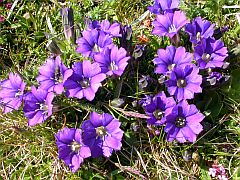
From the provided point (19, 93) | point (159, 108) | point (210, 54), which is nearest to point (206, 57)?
point (210, 54)

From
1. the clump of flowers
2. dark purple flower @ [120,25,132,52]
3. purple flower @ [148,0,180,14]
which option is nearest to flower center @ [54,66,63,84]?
dark purple flower @ [120,25,132,52]

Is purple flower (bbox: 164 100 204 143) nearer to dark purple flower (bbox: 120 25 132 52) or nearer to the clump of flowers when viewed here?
the clump of flowers

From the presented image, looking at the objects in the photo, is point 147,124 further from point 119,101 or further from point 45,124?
point 45,124

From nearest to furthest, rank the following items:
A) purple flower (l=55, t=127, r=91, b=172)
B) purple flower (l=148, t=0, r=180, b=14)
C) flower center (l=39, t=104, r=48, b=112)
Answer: purple flower (l=55, t=127, r=91, b=172)
flower center (l=39, t=104, r=48, b=112)
purple flower (l=148, t=0, r=180, b=14)

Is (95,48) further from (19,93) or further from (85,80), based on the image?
(19,93)

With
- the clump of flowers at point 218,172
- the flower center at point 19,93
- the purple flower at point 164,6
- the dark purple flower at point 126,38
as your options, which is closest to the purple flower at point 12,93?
the flower center at point 19,93

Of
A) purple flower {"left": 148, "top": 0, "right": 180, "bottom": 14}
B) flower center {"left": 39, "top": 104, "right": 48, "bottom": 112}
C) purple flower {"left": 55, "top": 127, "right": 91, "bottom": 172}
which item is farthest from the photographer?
purple flower {"left": 148, "top": 0, "right": 180, "bottom": 14}
